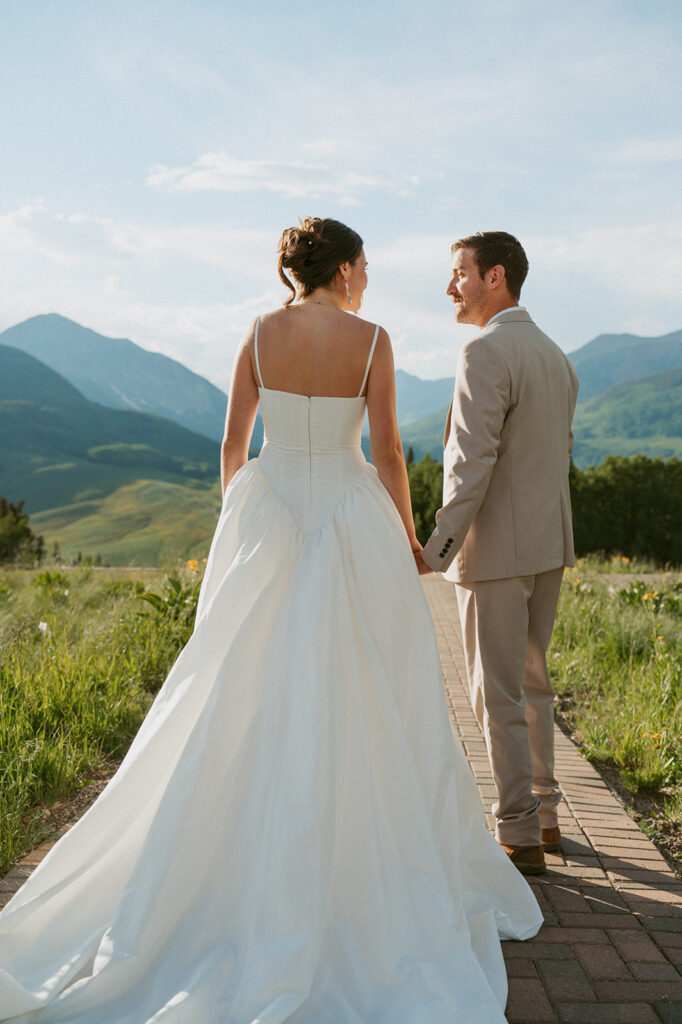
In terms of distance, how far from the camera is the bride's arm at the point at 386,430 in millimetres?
2924

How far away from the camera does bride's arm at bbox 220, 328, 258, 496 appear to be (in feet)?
9.82

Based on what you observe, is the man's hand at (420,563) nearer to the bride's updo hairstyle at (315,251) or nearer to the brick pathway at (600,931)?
the bride's updo hairstyle at (315,251)

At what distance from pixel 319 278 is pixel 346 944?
2.11 metres

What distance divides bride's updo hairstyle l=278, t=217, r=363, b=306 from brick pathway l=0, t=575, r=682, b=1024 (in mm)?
2299

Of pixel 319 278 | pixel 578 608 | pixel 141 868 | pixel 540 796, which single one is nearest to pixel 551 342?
pixel 319 278

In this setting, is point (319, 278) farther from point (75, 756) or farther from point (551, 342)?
point (75, 756)

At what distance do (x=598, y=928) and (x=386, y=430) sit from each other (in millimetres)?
1820

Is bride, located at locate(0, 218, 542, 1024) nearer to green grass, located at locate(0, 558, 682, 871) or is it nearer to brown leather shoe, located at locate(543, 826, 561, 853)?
brown leather shoe, located at locate(543, 826, 561, 853)

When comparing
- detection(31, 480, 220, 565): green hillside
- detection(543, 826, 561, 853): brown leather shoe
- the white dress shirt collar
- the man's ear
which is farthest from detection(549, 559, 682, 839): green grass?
detection(31, 480, 220, 565): green hillside

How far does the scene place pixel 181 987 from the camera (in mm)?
2221

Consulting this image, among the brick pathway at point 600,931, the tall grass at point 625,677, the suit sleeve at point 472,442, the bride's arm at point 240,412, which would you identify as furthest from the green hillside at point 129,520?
the suit sleeve at point 472,442

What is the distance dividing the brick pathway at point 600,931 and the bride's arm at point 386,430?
1.39 metres

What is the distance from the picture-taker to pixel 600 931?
9.34ft

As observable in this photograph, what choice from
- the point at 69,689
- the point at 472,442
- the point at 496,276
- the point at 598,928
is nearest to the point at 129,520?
the point at 69,689
